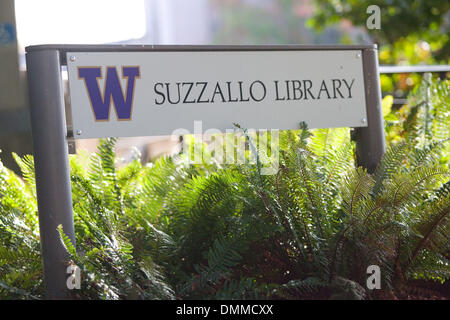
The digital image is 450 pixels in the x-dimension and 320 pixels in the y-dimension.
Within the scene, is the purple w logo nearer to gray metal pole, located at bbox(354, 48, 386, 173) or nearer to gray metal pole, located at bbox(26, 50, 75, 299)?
gray metal pole, located at bbox(26, 50, 75, 299)

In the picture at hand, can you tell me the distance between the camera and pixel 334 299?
1381 millimetres

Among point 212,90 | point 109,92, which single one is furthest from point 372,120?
point 109,92

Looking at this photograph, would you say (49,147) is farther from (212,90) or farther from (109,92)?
(212,90)

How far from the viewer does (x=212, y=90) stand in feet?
5.98

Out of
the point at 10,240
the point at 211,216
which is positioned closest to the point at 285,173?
the point at 211,216

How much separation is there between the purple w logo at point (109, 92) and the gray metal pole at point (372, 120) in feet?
2.80

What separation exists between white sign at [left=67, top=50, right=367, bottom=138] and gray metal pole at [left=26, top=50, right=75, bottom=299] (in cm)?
6

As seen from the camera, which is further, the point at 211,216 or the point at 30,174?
the point at 30,174

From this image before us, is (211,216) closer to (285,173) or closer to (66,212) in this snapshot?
(285,173)

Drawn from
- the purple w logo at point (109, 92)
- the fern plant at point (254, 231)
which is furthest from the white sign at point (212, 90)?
the fern plant at point (254, 231)

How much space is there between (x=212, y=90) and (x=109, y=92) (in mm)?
342

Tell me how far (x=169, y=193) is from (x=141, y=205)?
5.5 inches

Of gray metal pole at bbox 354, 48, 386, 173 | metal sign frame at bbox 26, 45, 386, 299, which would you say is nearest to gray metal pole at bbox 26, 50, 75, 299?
metal sign frame at bbox 26, 45, 386, 299

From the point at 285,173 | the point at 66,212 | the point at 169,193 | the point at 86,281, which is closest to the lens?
the point at 86,281
